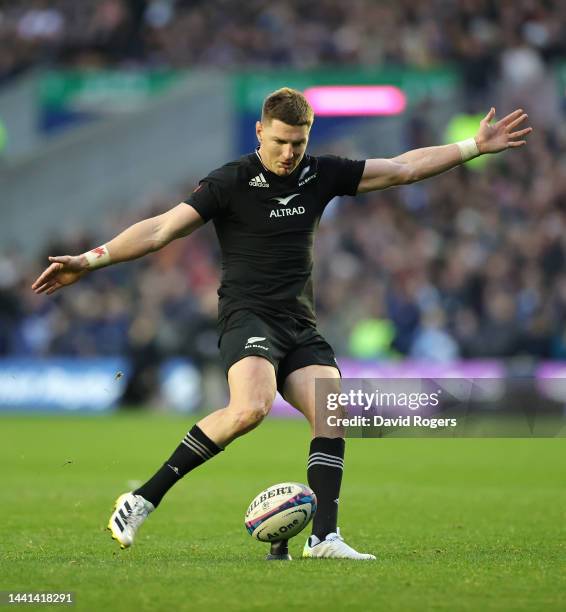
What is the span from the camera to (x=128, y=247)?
719 cm

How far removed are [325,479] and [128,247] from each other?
5.40 ft

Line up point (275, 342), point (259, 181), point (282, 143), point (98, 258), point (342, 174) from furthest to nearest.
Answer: point (342, 174) → point (259, 181) → point (275, 342) → point (282, 143) → point (98, 258)

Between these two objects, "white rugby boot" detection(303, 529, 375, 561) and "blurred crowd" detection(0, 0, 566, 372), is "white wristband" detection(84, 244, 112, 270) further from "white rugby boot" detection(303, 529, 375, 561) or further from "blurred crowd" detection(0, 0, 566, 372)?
"blurred crowd" detection(0, 0, 566, 372)

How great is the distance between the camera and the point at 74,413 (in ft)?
75.4

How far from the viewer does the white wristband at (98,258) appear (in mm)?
7148

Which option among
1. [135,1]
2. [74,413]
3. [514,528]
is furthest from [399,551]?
[135,1]

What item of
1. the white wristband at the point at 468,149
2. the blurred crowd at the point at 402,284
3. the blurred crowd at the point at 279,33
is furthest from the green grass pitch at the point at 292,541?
the blurred crowd at the point at 279,33

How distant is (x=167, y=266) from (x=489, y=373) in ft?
23.7

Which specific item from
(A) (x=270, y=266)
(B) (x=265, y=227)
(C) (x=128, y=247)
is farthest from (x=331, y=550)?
(C) (x=128, y=247)

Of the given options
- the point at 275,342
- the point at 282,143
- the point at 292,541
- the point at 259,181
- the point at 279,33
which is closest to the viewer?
the point at 282,143

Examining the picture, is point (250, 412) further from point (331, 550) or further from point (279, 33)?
point (279, 33)

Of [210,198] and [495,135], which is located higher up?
[495,135]

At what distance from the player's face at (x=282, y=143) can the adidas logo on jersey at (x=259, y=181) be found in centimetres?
9

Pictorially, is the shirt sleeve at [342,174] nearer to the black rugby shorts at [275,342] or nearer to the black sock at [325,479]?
the black rugby shorts at [275,342]
